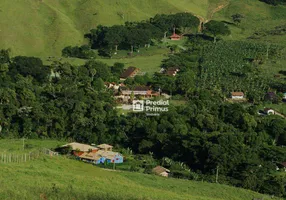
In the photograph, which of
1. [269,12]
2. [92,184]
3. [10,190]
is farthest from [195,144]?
[269,12]

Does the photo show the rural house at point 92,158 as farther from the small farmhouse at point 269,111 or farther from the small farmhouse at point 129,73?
the small farmhouse at point 129,73

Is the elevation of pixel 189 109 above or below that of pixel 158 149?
above

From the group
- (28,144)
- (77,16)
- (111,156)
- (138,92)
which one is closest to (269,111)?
(138,92)

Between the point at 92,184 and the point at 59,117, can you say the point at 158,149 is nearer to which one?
the point at 59,117

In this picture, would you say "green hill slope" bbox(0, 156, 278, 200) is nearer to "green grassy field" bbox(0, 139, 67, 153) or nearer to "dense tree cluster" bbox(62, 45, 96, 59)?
"green grassy field" bbox(0, 139, 67, 153)

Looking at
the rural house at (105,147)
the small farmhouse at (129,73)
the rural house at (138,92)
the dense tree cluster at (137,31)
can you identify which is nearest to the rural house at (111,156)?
the rural house at (105,147)
